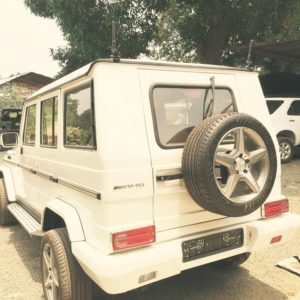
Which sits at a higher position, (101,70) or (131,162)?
(101,70)

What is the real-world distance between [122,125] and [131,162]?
0.91 feet

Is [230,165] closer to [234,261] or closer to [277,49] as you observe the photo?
[234,261]

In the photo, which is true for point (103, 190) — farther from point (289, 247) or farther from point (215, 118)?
point (289, 247)

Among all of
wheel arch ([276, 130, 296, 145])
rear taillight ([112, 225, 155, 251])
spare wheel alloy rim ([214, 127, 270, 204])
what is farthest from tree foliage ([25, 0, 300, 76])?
rear taillight ([112, 225, 155, 251])

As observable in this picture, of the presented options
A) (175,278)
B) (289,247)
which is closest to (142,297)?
(175,278)

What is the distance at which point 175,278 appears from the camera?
3.89 metres

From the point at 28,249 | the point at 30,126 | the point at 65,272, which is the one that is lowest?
the point at 28,249

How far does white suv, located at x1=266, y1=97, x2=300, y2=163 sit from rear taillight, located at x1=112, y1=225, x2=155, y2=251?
850 centimetres

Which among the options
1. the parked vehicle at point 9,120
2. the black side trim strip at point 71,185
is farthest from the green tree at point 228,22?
the black side trim strip at point 71,185

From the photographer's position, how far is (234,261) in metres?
3.96

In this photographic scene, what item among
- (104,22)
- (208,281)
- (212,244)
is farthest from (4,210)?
(104,22)

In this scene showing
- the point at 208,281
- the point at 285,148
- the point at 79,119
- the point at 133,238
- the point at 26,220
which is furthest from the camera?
the point at 285,148

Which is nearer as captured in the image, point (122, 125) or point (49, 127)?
point (122, 125)

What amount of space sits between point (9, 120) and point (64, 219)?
16790 mm
